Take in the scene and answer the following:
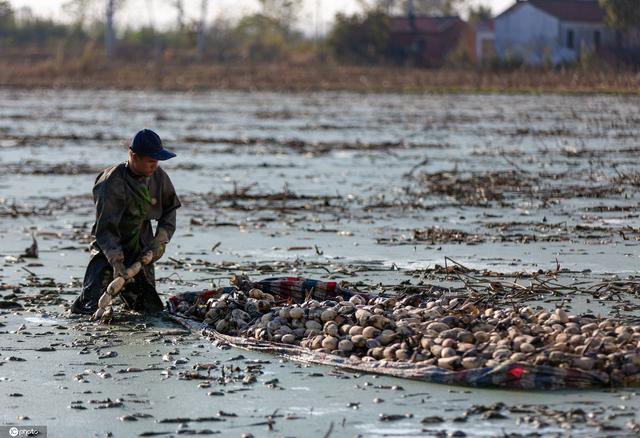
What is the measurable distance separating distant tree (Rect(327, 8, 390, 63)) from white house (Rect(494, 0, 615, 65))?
6.04m

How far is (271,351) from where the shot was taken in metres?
7.63

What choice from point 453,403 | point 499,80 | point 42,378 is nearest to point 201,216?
point 42,378

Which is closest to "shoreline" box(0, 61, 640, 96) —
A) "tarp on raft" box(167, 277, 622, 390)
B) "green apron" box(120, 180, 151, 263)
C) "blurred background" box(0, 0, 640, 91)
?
"blurred background" box(0, 0, 640, 91)

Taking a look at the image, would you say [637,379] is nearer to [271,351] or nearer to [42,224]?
[271,351]

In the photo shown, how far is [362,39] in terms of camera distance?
68125 millimetres

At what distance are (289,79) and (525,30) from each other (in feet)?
66.9

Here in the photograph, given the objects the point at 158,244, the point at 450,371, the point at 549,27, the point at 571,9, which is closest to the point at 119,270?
the point at 158,244

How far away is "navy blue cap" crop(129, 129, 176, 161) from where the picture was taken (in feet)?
28.1

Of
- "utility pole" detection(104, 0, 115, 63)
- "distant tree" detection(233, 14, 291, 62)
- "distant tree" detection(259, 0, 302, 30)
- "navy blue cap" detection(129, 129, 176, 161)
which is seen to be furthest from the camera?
"distant tree" detection(259, 0, 302, 30)

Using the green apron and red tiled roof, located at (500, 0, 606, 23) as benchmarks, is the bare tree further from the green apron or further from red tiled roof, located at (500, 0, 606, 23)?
the green apron

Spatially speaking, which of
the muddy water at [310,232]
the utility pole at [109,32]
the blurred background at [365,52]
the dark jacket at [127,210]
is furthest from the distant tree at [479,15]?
the dark jacket at [127,210]

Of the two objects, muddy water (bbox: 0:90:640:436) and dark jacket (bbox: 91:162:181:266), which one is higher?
dark jacket (bbox: 91:162:181:266)

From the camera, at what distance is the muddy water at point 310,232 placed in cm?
643

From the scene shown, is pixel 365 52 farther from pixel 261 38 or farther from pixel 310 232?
pixel 310 232
